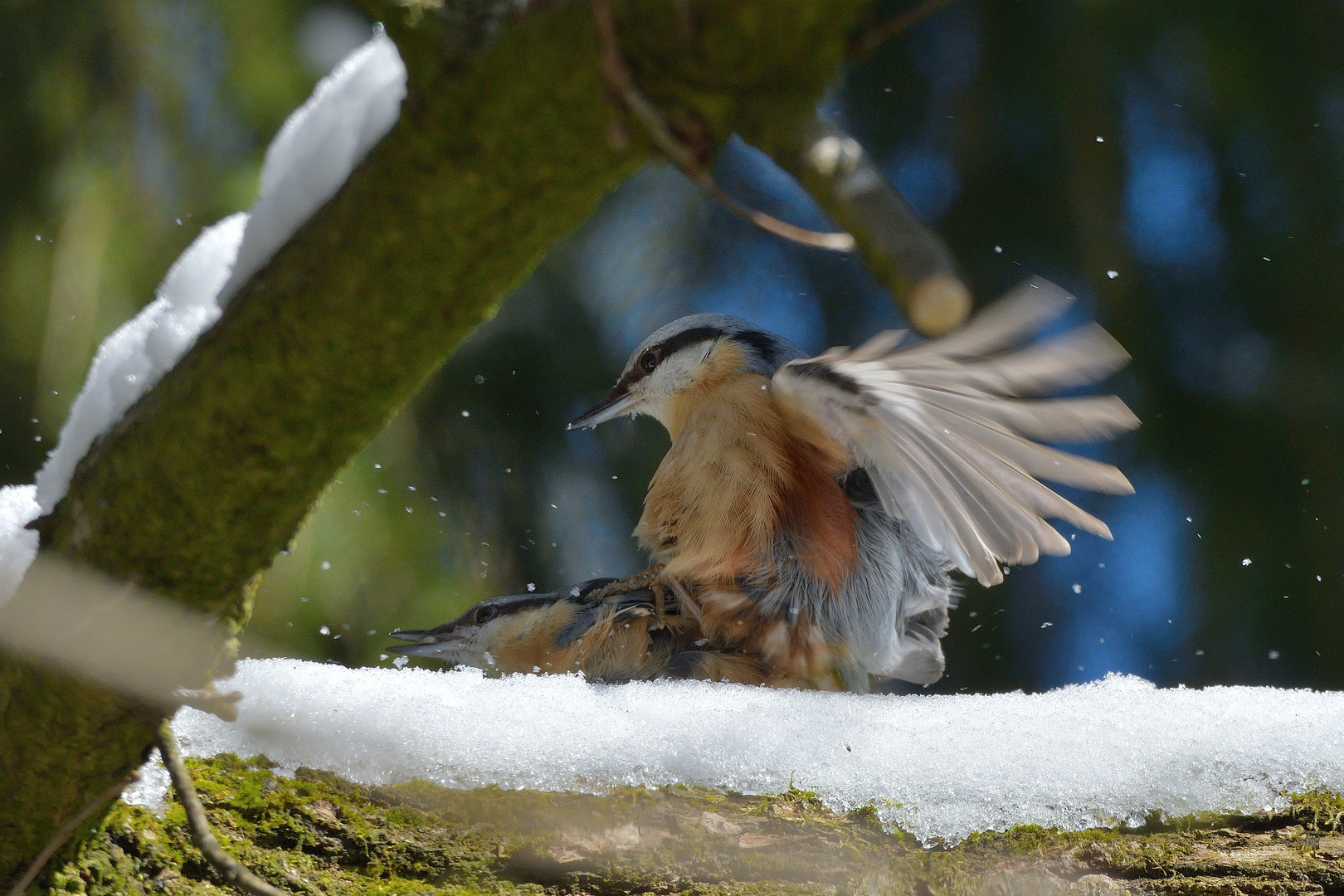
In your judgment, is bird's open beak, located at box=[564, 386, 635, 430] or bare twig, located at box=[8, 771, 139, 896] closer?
A: bare twig, located at box=[8, 771, 139, 896]

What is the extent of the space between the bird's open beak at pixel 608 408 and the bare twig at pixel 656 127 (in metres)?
1.60

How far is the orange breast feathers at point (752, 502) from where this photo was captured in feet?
6.16

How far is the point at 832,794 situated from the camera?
115cm

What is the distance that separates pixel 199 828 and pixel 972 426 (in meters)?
1.21

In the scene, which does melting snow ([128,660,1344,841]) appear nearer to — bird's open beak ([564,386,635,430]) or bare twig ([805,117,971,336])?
bare twig ([805,117,971,336])

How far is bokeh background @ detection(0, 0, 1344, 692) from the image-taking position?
211 centimetres

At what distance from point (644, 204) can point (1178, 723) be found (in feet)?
6.14

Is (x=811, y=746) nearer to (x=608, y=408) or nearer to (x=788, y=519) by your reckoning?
(x=788, y=519)

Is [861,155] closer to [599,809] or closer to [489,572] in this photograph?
[599,809]

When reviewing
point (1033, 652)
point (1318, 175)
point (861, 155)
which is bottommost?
point (861, 155)

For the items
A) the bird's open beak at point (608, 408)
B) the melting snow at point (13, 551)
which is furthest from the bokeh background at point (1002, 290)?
the melting snow at point (13, 551)

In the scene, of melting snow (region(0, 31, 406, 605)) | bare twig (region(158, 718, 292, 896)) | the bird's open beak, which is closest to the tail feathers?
the bird's open beak

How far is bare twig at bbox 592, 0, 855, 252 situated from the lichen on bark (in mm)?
761


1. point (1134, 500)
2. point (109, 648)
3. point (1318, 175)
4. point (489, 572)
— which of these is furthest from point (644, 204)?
point (109, 648)
